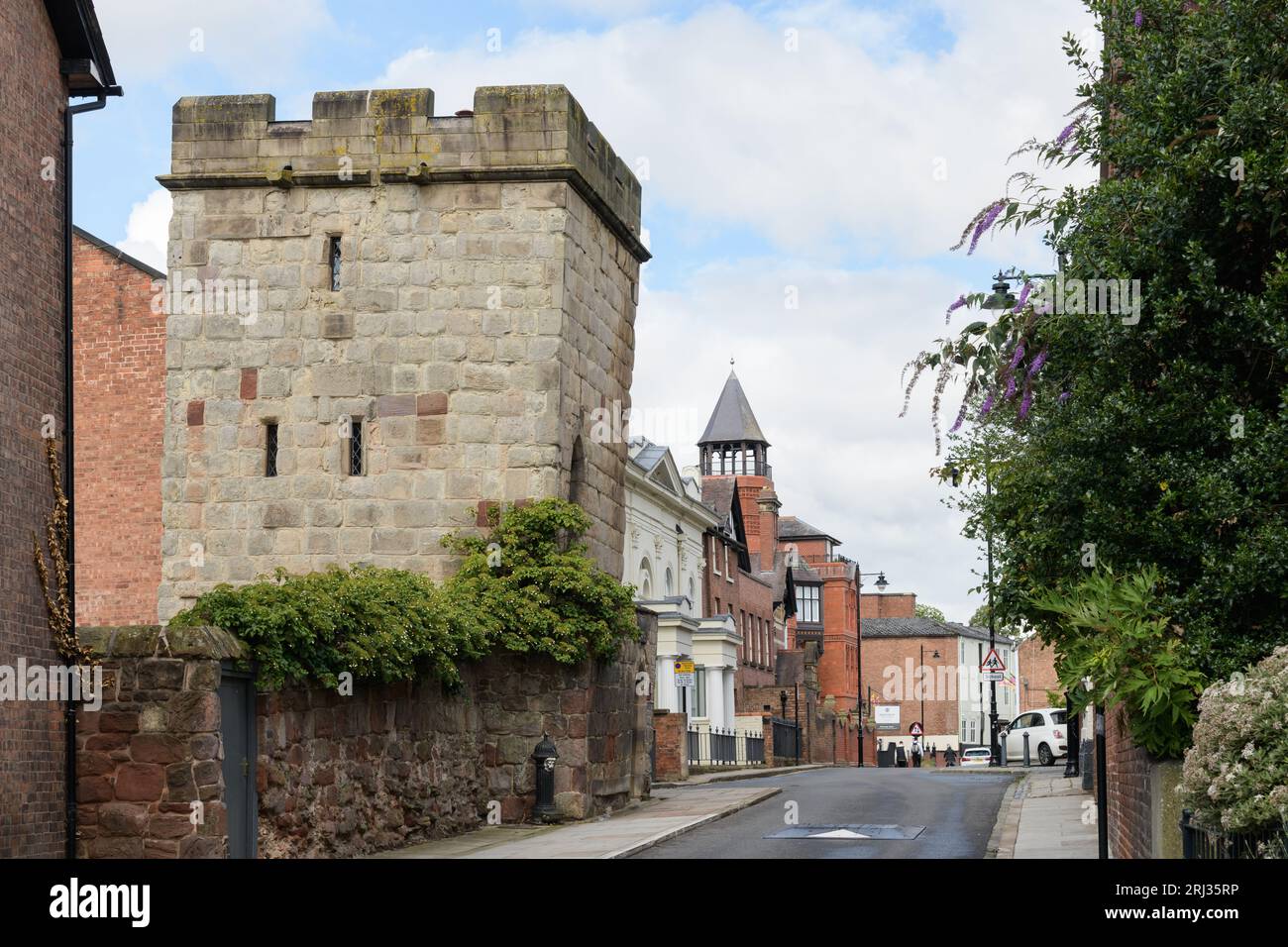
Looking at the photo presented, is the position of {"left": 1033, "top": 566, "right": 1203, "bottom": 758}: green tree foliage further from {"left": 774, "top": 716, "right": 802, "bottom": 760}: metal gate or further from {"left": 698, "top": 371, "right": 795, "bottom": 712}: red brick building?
{"left": 698, "top": 371, "right": 795, "bottom": 712}: red brick building

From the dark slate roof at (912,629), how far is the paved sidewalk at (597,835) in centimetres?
A: 8781

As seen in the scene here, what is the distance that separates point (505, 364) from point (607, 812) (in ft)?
21.2

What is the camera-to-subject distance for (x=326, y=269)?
2309cm

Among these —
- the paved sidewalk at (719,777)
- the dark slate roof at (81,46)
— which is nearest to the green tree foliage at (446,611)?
the dark slate roof at (81,46)

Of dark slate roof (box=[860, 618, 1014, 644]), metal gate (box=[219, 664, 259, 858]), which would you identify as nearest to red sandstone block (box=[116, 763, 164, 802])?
metal gate (box=[219, 664, 259, 858])

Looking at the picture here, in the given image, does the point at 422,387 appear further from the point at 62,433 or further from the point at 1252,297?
the point at 1252,297

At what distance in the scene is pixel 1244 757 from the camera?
8891mm

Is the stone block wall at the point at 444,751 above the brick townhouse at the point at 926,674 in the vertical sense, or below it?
above

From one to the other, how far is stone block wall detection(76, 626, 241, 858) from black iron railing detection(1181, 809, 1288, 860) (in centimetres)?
759

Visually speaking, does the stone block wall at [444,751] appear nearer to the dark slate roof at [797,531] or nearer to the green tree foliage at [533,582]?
the green tree foliage at [533,582]

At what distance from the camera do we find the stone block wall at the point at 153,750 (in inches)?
537

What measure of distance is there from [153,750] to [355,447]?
30.9 feet

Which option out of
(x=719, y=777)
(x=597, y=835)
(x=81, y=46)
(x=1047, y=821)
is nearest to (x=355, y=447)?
(x=597, y=835)
